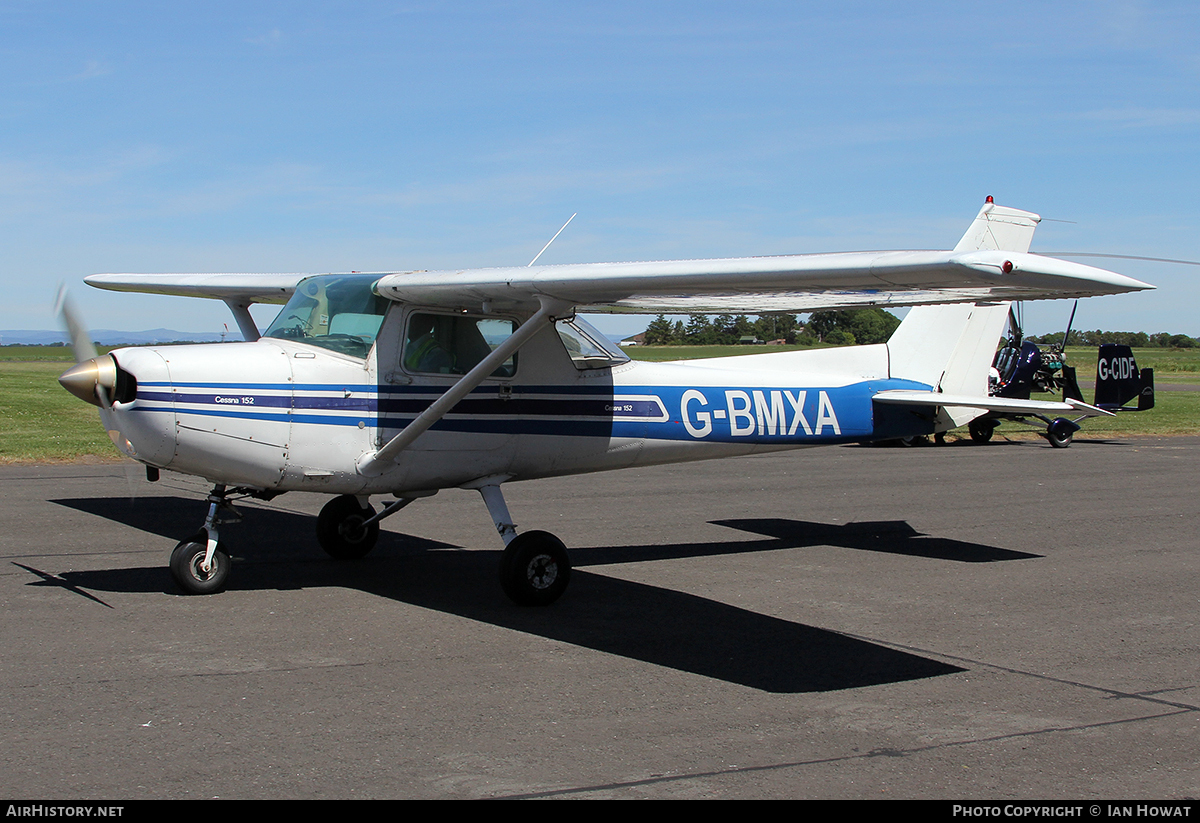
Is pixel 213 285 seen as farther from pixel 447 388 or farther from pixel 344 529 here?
pixel 447 388

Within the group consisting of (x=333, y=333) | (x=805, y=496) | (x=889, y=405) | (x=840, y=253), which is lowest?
(x=805, y=496)

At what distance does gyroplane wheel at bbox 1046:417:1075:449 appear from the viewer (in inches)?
804

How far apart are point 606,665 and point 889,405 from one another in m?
5.11

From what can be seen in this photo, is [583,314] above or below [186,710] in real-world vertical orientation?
above

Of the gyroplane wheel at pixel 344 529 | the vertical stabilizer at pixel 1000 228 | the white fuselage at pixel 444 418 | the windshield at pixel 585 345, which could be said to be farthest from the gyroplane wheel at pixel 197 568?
the vertical stabilizer at pixel 1000 228

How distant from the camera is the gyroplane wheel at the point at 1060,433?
20.4 meters

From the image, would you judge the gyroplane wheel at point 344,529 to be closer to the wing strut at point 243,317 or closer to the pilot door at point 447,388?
the pilot door at point 447,388

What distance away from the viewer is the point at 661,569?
873 centimetres

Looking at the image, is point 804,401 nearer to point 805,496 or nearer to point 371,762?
point 805,496

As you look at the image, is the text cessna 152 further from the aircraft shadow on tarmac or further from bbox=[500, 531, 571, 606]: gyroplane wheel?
the aircraft shadow on tarmac

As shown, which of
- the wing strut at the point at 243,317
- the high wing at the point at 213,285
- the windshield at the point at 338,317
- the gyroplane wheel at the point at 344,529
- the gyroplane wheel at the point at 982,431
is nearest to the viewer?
the windshield at the point at 338,317

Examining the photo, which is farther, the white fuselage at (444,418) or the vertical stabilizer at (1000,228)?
the vertical stabilizer at (1000,228)

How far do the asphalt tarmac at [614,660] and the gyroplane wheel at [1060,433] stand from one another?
9303 millimetres

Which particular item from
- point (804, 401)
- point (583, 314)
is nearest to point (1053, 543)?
point (804, 401)
